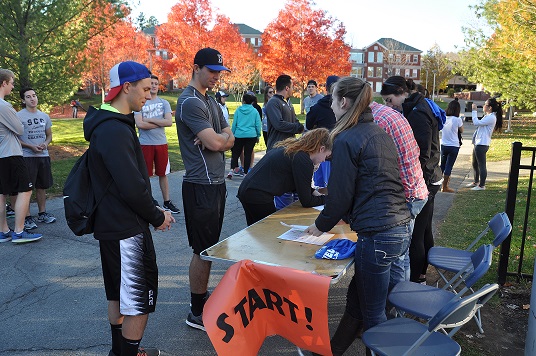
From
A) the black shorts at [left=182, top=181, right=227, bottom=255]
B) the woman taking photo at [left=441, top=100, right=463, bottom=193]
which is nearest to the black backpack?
the black shorts at [left=182, top=181, right=227, bottom=255]

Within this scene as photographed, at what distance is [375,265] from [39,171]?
5.22 metres

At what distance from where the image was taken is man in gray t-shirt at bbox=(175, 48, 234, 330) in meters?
3.33

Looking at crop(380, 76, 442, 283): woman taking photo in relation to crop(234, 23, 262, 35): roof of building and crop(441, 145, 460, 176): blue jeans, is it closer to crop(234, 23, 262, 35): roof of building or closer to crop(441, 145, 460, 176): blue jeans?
crop(441, 145, 460, 176): blue jeans

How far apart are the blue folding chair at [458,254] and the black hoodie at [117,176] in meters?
2.55

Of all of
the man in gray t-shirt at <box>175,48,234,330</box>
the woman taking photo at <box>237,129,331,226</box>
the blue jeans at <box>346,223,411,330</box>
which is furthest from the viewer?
the woman taking photo at <box>237,129,331,226</box>

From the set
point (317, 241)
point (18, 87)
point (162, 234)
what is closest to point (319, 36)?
point (18, 87)

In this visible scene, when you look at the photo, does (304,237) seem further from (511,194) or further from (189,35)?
(189,35)

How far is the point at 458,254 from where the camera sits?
13.4ft

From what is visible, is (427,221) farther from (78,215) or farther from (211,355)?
(78,215)

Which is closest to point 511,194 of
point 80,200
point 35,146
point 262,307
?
point 262,307

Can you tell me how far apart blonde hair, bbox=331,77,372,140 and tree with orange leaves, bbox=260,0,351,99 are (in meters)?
32.2

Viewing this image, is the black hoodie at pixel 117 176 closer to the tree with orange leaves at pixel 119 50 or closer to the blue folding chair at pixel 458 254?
the blue folding chair at pixel 458 254

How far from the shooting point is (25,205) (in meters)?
5.45

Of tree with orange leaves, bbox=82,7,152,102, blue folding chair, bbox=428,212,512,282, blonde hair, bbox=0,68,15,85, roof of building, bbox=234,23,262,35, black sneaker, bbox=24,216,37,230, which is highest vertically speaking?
roof of building, bbox=234,23,262,35
